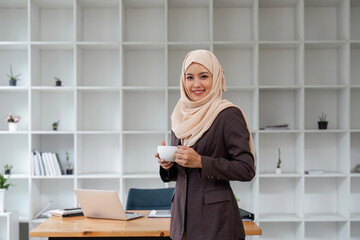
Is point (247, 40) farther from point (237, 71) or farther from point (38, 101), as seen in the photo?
point (38, 101)

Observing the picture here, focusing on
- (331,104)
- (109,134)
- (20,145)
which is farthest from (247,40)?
(20,145)

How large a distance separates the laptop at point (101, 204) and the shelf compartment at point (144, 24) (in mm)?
2152

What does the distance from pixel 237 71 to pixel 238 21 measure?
1.72 feet

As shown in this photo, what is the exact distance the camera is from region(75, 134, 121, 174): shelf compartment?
12.9 ft

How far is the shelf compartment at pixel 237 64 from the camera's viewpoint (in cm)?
394

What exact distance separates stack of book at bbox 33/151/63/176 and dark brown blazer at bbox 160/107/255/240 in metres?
2.36

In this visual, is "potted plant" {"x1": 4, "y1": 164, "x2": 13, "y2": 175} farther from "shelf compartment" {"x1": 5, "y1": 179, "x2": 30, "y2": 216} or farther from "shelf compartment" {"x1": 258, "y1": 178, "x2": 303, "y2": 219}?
"shelf compartment" {"x1": 258, "y1": 178, "x2": 303, "y2": 219}

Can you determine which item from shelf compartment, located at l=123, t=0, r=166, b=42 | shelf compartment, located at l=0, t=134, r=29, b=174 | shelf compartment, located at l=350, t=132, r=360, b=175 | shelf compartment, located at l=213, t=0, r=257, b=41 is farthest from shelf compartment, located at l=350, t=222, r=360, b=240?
shelf compartment, located at l=0, t=134, r=29, b=174

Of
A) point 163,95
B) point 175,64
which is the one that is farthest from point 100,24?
point 163,95

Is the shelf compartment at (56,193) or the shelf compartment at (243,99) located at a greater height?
the shelf compartment at (243,99)

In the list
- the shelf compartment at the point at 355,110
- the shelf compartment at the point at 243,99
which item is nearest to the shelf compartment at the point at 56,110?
the shelf compartment at the point at 243,99

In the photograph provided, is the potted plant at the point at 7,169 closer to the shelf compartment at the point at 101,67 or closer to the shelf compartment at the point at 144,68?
the shelf compartment at the point at 101,67

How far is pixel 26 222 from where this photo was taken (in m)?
3.66

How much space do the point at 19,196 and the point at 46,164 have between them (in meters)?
0.61
